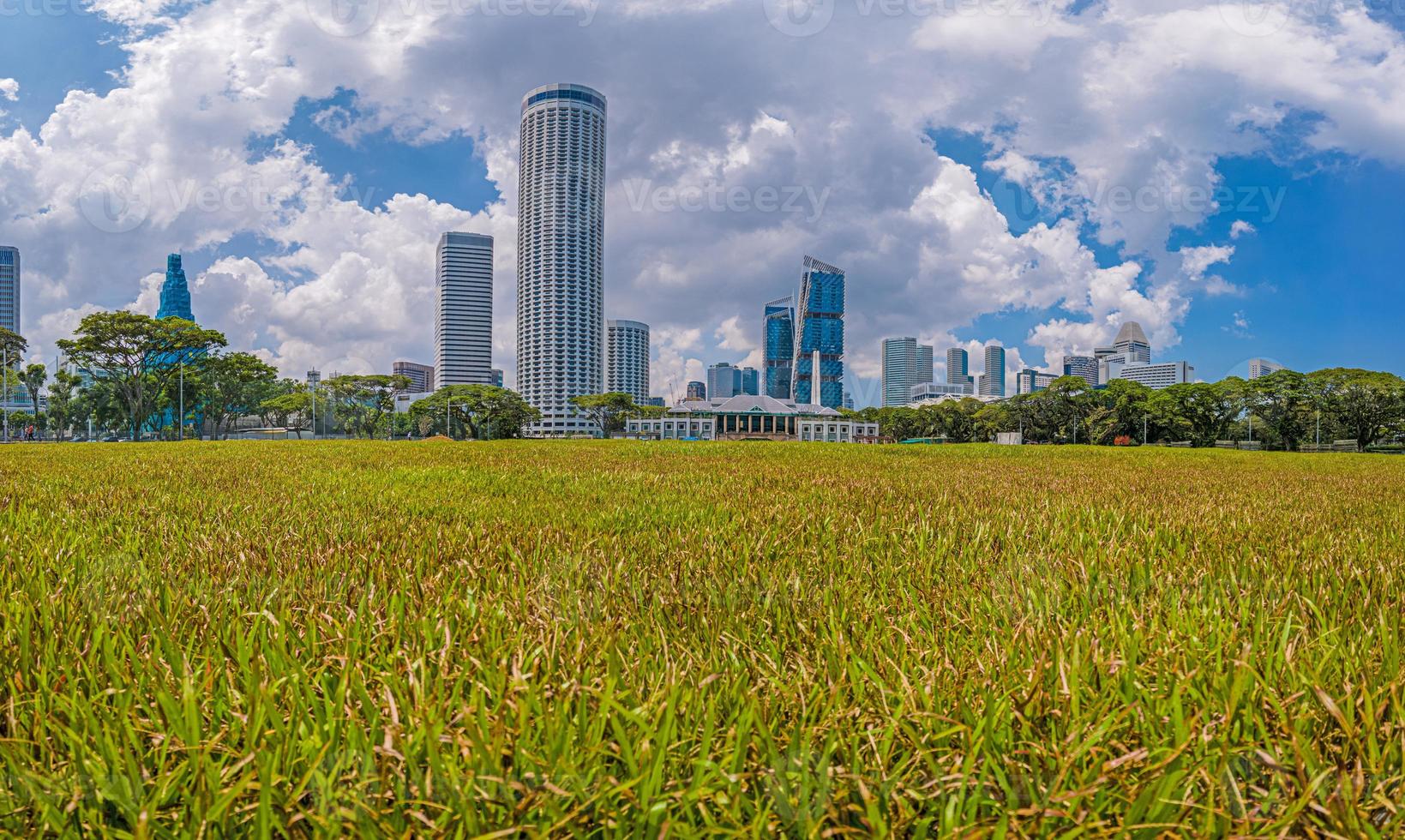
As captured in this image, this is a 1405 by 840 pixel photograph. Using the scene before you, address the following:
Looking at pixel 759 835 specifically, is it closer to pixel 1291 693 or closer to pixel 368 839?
pixel 368 839

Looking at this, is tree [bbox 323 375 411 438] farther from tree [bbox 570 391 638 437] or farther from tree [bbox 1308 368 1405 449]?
tree [bbox 1308 368 1405 449]

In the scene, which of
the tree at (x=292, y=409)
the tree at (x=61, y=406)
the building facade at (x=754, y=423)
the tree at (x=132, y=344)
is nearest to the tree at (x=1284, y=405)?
the building facade at (x=754, y=423)

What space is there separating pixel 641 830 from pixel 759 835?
0.15m

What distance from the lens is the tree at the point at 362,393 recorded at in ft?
199

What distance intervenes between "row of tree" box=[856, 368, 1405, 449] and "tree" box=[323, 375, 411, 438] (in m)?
62.8

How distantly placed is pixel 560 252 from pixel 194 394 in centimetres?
11704

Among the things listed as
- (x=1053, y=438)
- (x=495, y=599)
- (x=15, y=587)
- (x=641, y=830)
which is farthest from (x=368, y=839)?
(x=1053, y=438)

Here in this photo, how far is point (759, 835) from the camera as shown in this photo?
83 centimetres

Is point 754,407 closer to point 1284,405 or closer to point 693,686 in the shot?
point 1284,405

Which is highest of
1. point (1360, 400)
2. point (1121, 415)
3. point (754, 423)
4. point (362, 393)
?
point (362, 393)

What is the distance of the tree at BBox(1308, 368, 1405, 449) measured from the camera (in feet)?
147

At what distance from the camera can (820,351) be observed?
19650 centimetres

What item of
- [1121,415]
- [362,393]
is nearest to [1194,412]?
[1121,415]

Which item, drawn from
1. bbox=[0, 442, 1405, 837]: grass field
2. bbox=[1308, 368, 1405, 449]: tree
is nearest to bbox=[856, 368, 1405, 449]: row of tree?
bbox=[1308, 368, 1405, 449]: tree
